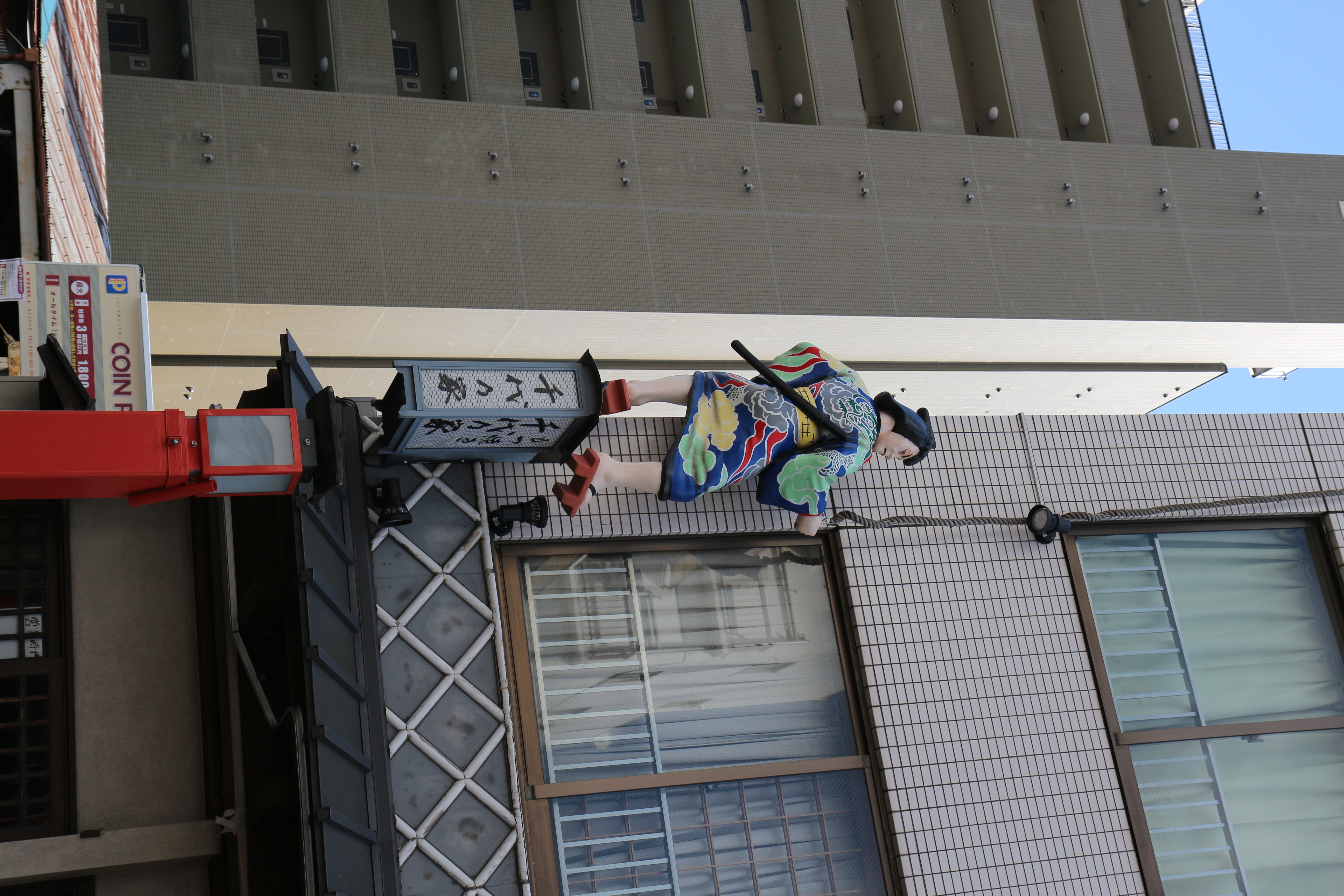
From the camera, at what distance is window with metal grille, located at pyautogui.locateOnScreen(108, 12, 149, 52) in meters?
15.9

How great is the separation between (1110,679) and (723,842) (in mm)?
2554

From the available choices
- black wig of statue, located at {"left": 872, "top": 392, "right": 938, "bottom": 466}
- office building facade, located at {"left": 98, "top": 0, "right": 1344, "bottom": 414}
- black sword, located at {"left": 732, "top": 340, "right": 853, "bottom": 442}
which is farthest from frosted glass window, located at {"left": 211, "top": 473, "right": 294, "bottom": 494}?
office building facade, located at {"left": 98, "top": 0, "right": 1344, "bottom": 414}

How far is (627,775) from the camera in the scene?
605cm

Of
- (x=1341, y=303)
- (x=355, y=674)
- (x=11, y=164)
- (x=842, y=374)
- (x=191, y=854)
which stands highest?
(x=1341, y=303)

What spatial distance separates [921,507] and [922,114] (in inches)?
510

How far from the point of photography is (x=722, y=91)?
17578 mm

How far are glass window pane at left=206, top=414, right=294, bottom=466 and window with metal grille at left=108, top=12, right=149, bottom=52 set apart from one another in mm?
13976

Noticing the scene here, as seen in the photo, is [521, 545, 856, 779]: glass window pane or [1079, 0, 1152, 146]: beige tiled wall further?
[1079, 0, 1152, 146]: beige tiled wall

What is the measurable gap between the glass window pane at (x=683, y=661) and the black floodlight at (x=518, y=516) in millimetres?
298

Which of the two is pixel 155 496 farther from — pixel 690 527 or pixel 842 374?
pixel 842 374

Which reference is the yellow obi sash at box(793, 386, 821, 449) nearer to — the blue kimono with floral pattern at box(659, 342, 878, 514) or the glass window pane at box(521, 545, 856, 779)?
the blue kimono with floral pattern at box(659, 342, 878, 514)

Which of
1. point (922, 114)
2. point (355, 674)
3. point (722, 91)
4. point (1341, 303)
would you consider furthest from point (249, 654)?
point (1341, 303)

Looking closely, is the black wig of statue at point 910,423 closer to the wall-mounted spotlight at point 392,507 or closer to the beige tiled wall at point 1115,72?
the wall-mounted spotlight at point 392,507

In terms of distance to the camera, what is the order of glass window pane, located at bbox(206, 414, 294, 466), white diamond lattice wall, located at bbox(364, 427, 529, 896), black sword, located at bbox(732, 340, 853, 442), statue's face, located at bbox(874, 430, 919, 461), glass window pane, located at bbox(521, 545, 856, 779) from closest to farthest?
glass window pane, located at bbox(206, 414, 294, 466) < white diamond lattice wall, located at bbox(364, 427, 529, 896) < glass window pane, located at bbox(521, 545, 856, 779) < black sword, located at bbox(732, 340, 853, 442) < statue's face, located at bbox(874, 430, 919, 461)
